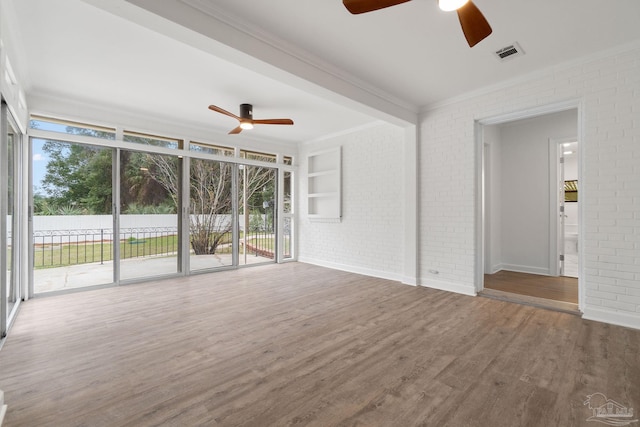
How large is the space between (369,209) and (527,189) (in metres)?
2.91

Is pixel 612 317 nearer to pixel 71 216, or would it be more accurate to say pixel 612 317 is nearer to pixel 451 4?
pixel 451 4

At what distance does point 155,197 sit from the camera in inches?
199

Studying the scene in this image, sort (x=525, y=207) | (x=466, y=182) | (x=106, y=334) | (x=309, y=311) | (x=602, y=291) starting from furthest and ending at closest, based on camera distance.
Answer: (x=525, y=207)
(x=466, y=182)
(x=309, y=311)
(x=602, y=291)
(x=106, y=334)

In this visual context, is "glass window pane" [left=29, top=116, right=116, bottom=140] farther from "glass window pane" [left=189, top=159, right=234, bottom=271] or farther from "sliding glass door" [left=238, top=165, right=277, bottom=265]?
"sliding glass door" [left=238, top=165, right=277, bottom=265]

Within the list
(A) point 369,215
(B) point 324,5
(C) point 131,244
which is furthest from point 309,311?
(C) point 131,244

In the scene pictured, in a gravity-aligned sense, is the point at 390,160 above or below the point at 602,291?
above

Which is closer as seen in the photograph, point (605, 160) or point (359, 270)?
point (605, 160)

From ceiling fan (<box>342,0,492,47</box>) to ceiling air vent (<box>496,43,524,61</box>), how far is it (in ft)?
3.80

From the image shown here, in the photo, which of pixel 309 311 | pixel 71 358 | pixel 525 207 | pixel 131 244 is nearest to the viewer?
pixel 71 358

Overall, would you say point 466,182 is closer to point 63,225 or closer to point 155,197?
point 155,197

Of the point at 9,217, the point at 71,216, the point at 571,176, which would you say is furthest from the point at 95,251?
the point at 571,176

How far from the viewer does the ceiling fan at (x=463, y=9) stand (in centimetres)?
186

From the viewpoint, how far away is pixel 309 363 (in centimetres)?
224

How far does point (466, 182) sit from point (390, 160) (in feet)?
4.57
